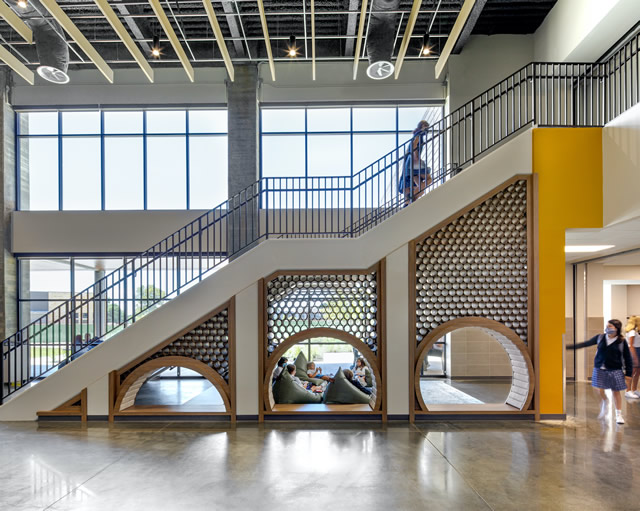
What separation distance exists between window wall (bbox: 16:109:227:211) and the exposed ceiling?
4.17ft

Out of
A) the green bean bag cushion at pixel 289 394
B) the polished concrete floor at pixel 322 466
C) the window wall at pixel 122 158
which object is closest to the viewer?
the polished concrete floor at pixel 322 466

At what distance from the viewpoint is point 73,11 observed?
8.67 meters

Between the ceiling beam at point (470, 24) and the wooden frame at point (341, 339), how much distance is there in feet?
18.3

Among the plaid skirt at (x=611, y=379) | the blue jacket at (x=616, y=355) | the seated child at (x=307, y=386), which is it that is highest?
the blue jacket at (x=616, y=355)

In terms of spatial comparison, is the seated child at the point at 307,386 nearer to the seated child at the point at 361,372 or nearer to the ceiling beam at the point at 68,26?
the seated child at the point at 361,372

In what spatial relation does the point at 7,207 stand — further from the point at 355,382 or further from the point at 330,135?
the point at 355,382

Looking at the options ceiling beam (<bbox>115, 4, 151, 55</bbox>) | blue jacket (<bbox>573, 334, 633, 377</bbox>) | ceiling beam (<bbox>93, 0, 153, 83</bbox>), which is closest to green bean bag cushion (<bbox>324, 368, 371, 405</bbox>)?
blue jacket (<bbox>573, 334, 633, 377</bbox>)

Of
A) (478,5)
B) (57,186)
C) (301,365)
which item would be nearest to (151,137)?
(57,186)

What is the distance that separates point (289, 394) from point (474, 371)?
4.91 meters

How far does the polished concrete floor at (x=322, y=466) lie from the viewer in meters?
3.84

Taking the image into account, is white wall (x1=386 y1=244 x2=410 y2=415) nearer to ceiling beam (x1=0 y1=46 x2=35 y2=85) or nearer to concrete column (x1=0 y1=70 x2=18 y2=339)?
ceiling beam (x1=0 y1=46 x2=35 y2=85)

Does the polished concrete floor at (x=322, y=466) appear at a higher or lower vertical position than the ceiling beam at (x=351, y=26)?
lower

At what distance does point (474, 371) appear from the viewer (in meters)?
9.80

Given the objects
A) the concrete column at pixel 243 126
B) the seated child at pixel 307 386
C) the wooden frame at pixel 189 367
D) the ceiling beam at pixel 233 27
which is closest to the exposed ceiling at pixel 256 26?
the ceiling beam at pixel 233 27
